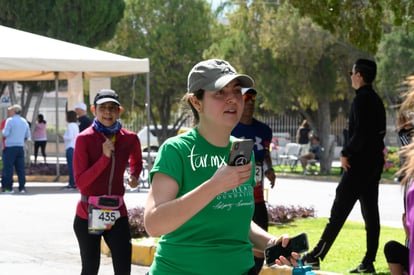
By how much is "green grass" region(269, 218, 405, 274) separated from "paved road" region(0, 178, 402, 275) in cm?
88

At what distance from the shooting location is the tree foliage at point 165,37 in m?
43.5

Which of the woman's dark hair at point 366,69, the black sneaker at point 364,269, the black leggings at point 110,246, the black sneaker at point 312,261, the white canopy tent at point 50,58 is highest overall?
the white canopy tent at point 50,58

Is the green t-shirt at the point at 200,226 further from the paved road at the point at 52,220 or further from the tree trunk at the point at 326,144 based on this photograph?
the tree trunk at the point at 326,144

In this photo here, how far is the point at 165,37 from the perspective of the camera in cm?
4341

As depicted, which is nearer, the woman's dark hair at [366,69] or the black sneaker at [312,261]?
the woman's dark hair at [366,69]

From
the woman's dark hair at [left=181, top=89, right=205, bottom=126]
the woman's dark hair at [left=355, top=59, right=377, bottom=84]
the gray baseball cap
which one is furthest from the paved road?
the gray baseball cap

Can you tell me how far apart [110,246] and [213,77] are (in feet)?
10.7

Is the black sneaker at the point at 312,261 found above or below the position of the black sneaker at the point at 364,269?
above

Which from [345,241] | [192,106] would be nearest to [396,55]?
[345,241]

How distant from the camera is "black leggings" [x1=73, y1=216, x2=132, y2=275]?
7.02 meters

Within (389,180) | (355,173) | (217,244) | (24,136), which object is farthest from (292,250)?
(389,180)

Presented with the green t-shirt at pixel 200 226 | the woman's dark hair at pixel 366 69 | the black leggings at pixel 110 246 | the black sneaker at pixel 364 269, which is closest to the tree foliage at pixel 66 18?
the woman's dark hair at pixel 366 69

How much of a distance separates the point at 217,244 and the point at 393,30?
2593 centimetres

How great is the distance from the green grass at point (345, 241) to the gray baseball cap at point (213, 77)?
523 centimetres
